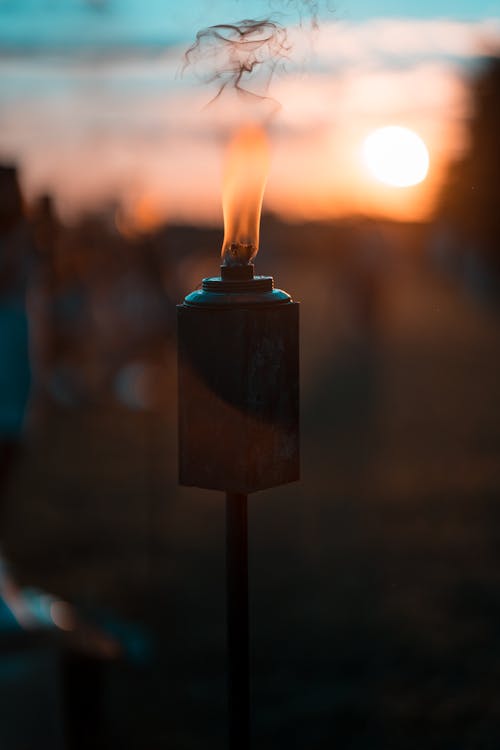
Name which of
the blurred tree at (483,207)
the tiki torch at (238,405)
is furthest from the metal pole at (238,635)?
the blurred tree at (483,207)

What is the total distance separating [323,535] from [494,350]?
1272 centimetres

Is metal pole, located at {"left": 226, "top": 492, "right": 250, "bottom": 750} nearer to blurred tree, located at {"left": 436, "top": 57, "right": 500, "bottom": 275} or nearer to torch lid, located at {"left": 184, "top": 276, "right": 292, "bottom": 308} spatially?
torch lid, located at {"left": 184, "top": 276, "right": 292, "bottom": 308}

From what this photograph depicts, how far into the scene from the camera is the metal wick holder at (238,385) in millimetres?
1771

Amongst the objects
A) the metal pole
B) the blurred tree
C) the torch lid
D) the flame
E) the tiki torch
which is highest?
the blurred tree

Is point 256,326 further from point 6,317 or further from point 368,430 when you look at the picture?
point 368,430

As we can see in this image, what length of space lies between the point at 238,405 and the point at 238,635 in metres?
0.35

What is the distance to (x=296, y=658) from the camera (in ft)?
16.6

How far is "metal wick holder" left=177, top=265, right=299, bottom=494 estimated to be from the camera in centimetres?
177

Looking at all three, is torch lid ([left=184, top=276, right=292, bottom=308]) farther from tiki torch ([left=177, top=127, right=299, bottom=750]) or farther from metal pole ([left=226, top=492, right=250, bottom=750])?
metal pole ([left=226, top=492, right=250, bottom=750])

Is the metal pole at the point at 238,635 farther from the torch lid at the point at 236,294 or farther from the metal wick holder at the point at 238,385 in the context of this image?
the torch lid at the point at 236,294

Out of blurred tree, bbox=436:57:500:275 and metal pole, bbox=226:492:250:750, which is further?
blurred tree, bbox=436:57:500:275

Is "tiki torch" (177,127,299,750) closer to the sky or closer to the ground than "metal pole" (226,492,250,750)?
closer to the sky

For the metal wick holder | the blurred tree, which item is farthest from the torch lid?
the blurred tree

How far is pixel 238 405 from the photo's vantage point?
177 cm
